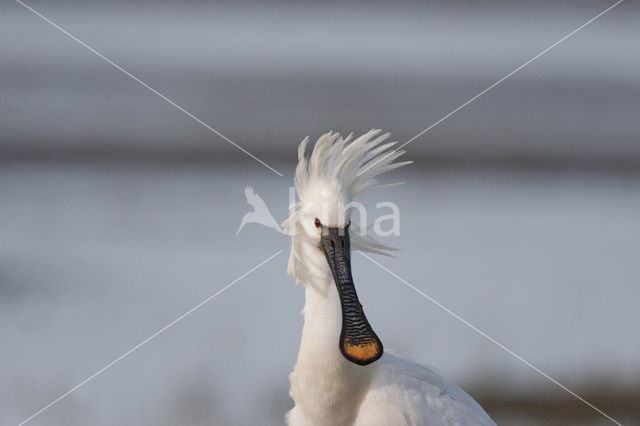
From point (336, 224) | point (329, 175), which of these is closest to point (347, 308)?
point (336, 224)

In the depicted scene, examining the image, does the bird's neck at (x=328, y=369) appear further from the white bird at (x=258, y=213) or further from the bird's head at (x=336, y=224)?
the white bird at (x=258, y=213)

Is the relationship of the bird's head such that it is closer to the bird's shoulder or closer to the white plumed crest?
the white plumed crest

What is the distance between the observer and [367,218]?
1.70 metres

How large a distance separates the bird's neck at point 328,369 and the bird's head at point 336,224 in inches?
1.7

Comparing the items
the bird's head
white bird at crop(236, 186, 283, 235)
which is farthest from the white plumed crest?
white bird at crop(236, 186, 283, 235)

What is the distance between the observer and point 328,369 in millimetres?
1534

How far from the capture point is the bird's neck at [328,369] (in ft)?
5.01

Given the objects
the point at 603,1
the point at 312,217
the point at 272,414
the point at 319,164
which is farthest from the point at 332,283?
A: the point at 603,1

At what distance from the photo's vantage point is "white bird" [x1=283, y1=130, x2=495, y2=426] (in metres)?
1.48

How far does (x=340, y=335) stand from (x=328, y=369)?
8cm

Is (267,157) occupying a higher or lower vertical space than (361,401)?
higher

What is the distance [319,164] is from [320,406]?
51 centimetres

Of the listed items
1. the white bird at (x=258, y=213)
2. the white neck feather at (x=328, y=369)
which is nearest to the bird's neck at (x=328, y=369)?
the white neck feather at (x=328, y=369)

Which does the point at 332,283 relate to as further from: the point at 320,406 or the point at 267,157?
the point at 267,157
